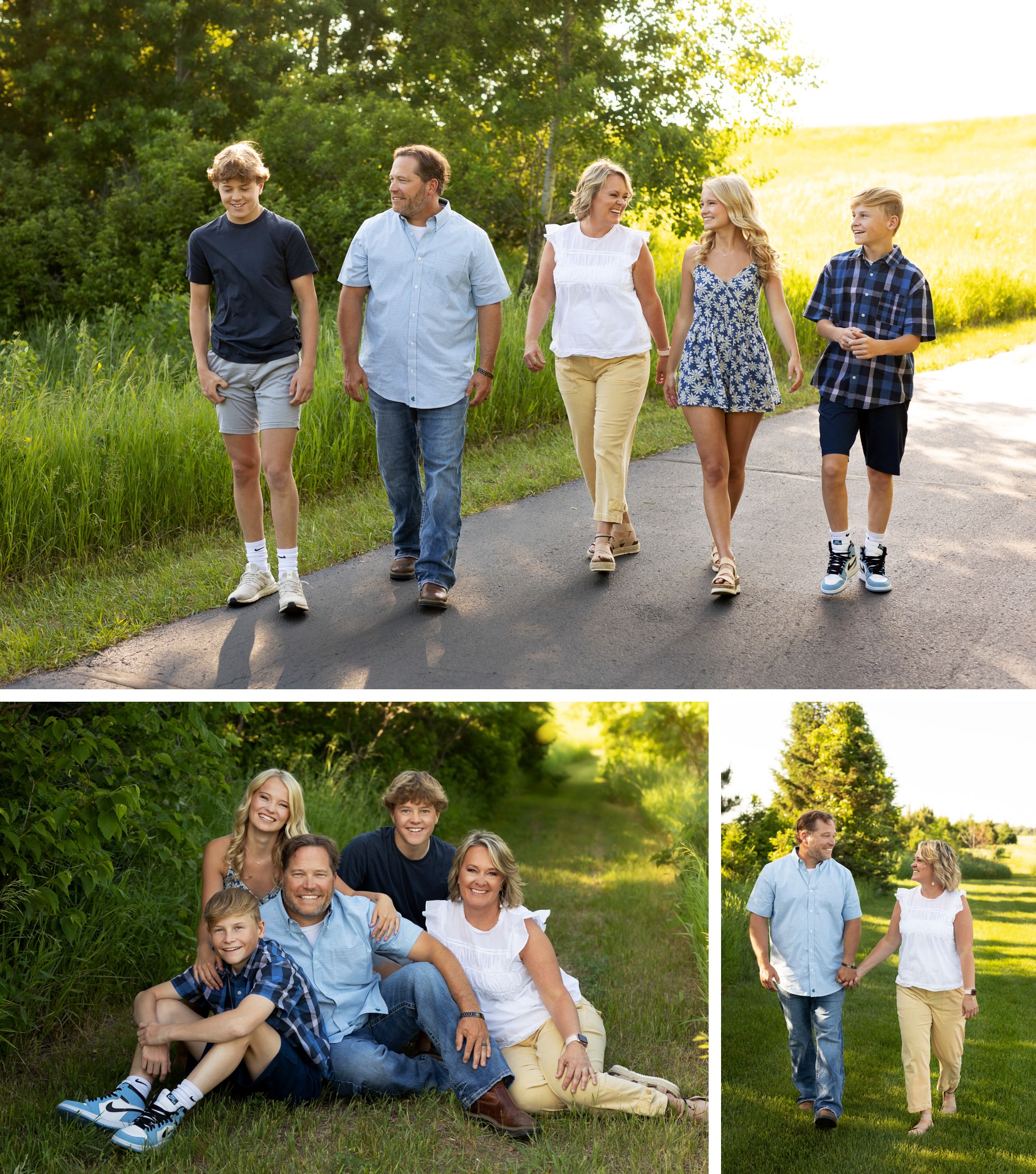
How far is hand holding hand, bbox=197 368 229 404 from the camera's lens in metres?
6.32

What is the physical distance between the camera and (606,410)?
6816 mm

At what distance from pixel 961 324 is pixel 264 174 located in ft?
43.9

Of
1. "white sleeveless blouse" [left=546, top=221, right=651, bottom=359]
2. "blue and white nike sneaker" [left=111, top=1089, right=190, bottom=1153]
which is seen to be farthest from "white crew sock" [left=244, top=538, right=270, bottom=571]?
"blue and white nike sneaker" [left=111, top=1089, right=190, bottom=1153]

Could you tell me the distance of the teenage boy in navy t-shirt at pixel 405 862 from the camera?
17.4ft

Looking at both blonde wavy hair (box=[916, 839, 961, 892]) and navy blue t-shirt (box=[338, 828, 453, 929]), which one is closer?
navy blue t-shirt (box=[338, 828, 453, 929])

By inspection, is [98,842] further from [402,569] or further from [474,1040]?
[402,569]

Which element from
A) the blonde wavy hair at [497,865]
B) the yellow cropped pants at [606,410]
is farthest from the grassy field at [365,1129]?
the yellow cropped pants at [606,410]

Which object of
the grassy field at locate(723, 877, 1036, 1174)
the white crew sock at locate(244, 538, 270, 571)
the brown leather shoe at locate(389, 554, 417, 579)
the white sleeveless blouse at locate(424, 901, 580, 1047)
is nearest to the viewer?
the white sleeveless blouse at locate(424, 901, 580, 1047)

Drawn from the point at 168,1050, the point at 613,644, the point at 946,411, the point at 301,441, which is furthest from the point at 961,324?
the point at 168,1050

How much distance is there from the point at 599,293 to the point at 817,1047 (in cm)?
413

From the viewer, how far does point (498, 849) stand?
5.02 metres

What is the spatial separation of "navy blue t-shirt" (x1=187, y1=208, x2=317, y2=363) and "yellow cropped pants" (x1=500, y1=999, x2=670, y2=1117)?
147 inches

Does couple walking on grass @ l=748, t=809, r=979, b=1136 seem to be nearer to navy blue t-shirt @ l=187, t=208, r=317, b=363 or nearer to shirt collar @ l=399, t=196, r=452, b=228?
shirt collar @ l=399, t=196, r=452, b=228

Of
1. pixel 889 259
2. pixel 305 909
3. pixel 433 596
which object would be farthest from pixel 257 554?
pixel 889 259
